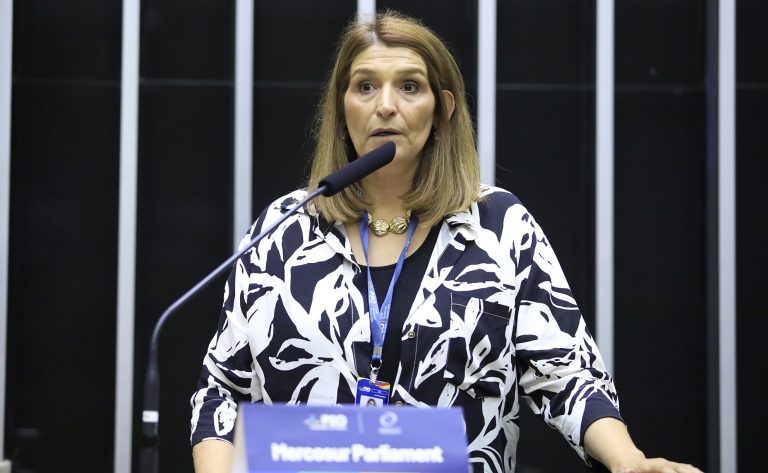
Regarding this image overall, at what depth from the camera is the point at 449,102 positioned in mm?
2512

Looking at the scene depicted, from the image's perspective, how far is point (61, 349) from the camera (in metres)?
6.02

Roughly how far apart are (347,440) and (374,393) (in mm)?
653

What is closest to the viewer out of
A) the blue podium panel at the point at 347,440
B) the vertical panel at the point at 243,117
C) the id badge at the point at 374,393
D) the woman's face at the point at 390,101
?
the blue podium panel at the point at 347,440

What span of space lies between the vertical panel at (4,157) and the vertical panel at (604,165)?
127 inches

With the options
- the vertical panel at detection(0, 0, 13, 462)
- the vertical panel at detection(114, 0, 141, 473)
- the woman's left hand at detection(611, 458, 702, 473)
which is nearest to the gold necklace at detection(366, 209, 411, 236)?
the woman's left hand at detection(611, 458, 702, 473)

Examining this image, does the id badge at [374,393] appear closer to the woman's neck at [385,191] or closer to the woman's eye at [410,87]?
the woman's neck at [385,191]

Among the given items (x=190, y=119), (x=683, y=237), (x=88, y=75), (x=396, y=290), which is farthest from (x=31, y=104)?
(x=396, y=290)

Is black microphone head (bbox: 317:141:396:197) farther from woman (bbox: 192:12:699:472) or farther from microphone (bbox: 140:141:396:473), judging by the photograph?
woman (bbox: 192:12:699:472)

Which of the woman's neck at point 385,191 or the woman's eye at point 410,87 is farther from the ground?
the woman's eye at point 410,87

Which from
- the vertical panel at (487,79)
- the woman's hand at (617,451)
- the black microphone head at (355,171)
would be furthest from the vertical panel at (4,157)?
the woman's hand at (617,451)

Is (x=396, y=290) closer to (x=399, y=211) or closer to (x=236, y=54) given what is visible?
(x=399, y=211)

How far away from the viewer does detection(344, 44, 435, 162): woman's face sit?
2371 millimetres

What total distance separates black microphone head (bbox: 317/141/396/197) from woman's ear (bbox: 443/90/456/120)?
1.52 ft

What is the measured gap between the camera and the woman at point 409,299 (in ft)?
7.23
